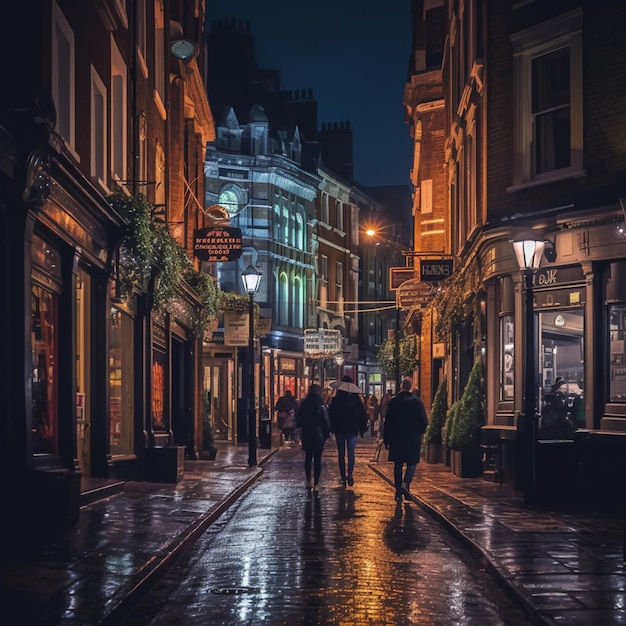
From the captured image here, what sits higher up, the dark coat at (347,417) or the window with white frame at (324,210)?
the window with white frame at (324,210)

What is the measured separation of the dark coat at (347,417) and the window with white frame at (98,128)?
5840 mm

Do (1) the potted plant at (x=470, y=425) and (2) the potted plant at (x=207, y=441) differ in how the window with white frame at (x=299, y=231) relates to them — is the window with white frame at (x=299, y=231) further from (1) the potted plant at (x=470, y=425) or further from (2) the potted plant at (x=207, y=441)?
(1) the potted plant at (x=470, y=425)

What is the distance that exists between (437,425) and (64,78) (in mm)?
14844

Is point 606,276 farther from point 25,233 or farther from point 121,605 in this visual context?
point 121,605

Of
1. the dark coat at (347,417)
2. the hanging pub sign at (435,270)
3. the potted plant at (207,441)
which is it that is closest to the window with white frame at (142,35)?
the dark coat at (347,417)

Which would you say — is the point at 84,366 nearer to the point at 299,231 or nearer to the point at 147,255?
the point at 147,255

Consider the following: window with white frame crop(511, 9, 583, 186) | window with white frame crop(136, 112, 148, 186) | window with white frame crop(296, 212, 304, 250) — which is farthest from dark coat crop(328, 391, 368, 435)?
window with white frame crop(296, 212, 304, 250)

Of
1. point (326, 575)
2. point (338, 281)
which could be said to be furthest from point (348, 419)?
point (338, 281)

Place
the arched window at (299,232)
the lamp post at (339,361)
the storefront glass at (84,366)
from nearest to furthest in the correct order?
the storefront glass at (84,366)
the arched window at (299,232)
the lamp post at (339,361)

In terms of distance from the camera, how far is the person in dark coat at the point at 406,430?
59.7 feet

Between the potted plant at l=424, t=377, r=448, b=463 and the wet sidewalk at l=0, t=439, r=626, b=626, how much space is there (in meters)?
8.55

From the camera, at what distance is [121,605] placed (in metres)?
8.11

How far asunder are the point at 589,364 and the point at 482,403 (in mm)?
4696

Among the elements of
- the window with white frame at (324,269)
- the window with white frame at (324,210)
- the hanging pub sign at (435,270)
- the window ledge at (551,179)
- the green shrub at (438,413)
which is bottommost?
the green shrub at (438,413)
